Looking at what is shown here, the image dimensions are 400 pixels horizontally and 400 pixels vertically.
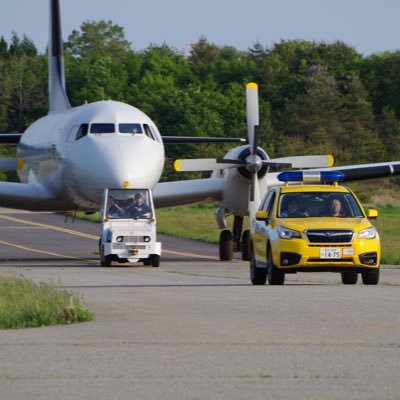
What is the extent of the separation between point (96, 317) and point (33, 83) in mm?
98549

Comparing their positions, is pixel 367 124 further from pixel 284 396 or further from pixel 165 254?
pixel 284 396

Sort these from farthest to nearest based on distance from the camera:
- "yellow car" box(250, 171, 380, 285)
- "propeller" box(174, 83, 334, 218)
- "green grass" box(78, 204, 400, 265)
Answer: "green grass" box(78, 204, 400, 265)
"propeller" box(174, 83, 334, 218)
"yellow car" box(250, 171, 380, 285)

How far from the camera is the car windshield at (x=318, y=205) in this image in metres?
20.8

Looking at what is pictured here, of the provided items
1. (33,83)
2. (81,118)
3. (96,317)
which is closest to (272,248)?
(96,317)

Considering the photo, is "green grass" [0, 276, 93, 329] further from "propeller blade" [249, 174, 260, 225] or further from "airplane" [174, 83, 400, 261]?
"airplane" [174, 83, 400, 261]

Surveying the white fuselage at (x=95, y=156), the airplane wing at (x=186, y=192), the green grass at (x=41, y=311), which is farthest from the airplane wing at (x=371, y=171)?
the green grass at (x=41, y=311)

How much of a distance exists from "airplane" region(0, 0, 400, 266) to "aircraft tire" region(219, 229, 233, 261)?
3 cm

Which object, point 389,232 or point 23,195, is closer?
point 23,195

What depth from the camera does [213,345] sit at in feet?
39.3

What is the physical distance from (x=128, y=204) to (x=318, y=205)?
9.46m

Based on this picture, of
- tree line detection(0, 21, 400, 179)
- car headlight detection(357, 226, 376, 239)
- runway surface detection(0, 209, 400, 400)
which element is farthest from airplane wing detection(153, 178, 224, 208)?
tree line detection(0, 21, 400, 179)

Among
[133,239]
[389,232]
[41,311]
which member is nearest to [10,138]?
[133,239]

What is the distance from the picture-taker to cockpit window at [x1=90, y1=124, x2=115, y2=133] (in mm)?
30938

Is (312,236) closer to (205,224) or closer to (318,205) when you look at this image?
(318,205)
